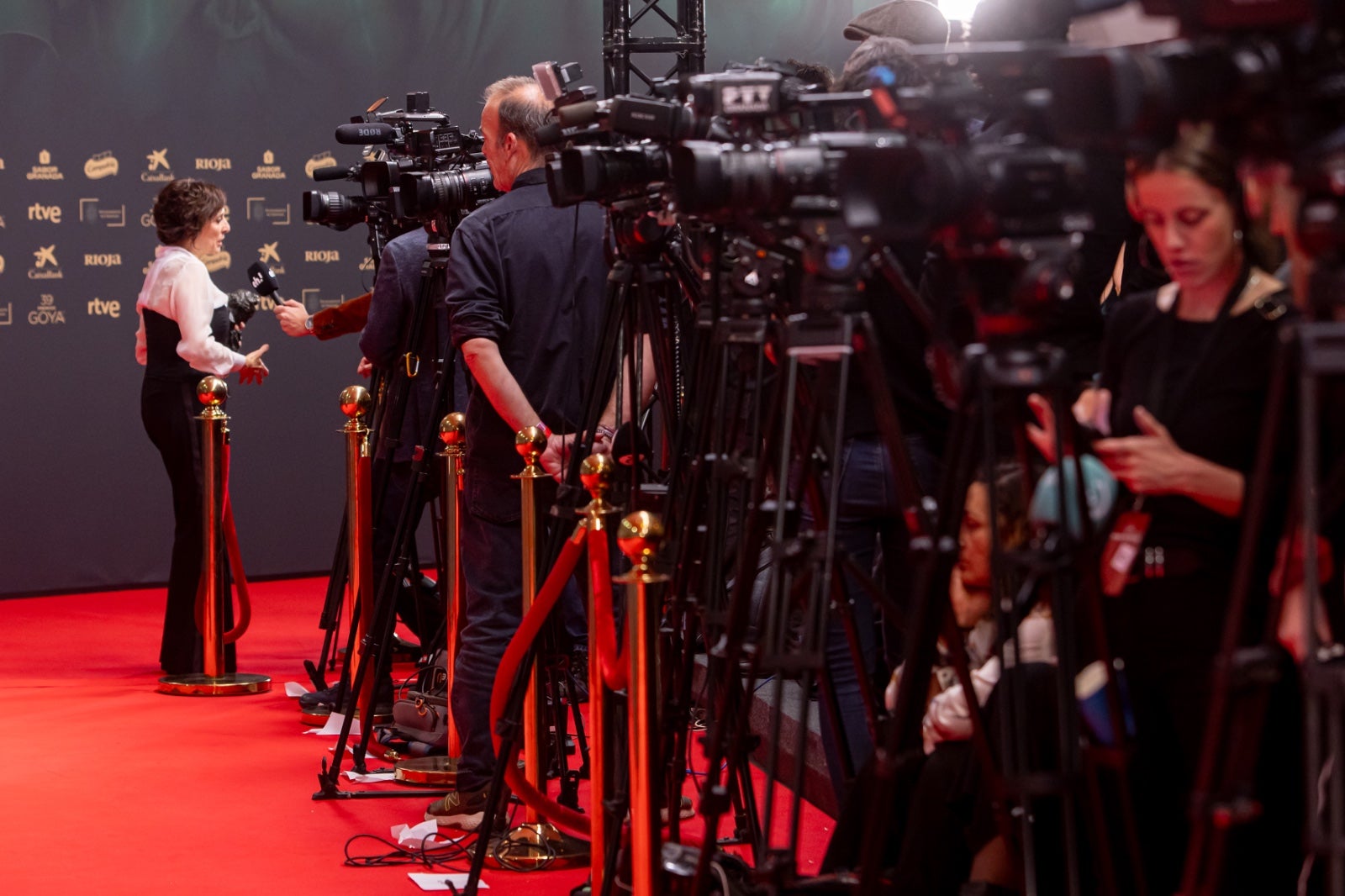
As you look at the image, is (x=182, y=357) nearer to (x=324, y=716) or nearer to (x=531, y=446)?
→ (x=324, y=716)

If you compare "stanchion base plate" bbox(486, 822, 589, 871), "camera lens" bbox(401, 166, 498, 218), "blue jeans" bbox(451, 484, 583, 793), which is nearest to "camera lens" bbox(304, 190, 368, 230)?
"camera lens" bbox(401, 166, 498, 218)

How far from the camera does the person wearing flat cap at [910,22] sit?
10.7ft

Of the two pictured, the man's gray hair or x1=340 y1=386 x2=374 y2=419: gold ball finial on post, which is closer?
the man's gray hair

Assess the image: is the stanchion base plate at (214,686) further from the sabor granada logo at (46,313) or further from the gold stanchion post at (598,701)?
the gold stanchion post at (598,701)

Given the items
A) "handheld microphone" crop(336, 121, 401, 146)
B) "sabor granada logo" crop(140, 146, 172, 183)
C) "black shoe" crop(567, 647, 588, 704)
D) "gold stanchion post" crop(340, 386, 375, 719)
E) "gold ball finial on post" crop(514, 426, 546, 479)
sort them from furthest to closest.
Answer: "sabor granada logo" crop(140, 146, 172, 183) < "handheld microphone" crop(336, 121, 401, 146) < "black shoe" crop(567, 647, 588, 704) < "gold stanchion post" crop(340, 386, 375, 719) < "gold ball finial on post" crop(514, 426, 546, 479)

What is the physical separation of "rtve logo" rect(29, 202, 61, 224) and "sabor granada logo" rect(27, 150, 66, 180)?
12cm

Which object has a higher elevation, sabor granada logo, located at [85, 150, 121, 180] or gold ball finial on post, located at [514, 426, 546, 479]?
sabor granada logo, located at [85, 150, 121, 180]

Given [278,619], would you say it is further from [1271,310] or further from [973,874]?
[1271,310]

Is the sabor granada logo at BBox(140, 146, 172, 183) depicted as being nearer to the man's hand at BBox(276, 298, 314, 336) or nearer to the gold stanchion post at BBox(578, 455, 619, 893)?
the man's hand at BBox(276, 298, 314, 336)

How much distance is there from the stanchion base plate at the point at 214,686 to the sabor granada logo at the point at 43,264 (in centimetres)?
279

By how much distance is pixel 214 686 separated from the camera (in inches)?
222

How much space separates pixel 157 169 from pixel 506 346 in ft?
15.1

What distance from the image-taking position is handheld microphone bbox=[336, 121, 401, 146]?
5.03 metres

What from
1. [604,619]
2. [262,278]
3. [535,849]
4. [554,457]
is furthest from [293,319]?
[604,619]
